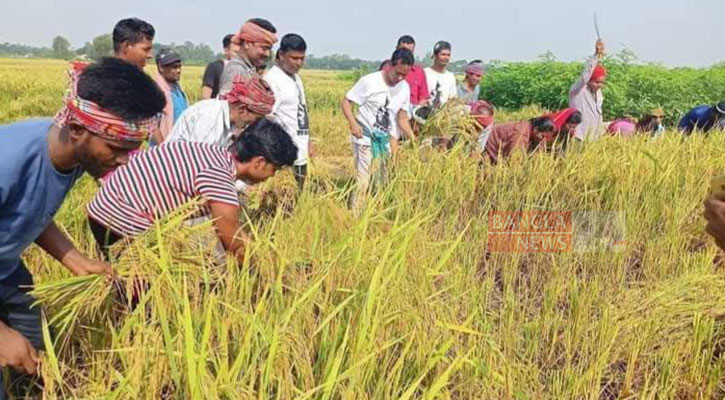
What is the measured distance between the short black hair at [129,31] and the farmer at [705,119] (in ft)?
13.3

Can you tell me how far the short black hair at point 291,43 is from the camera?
3457 millimetres

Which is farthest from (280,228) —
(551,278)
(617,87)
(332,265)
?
(617,87)

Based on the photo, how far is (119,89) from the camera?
4.05ft

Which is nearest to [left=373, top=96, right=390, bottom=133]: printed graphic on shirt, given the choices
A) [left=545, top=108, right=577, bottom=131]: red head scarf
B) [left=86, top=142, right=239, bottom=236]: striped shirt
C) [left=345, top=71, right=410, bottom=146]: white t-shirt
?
[left=345, top=71, right=410, bottom=146]: white t-shirt

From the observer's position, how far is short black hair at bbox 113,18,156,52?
305cm

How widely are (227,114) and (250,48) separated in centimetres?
91

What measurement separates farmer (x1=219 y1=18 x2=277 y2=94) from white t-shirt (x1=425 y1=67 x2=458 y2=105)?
1733mm

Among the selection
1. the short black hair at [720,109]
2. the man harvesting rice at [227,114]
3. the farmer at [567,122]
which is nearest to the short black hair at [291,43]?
the man harvesting rice at [227,114]

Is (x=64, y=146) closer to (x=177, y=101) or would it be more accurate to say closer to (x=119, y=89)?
(x=119, y=89)

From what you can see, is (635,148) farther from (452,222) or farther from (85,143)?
(85,143)

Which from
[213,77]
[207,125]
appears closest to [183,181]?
[207,125]

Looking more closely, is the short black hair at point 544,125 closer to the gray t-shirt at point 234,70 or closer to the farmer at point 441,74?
the farmer at point 441,74

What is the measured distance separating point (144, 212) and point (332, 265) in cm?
71

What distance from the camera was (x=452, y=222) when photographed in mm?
2539
